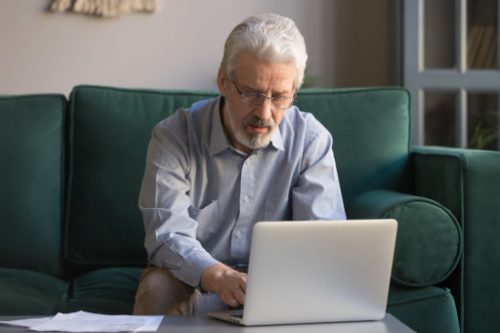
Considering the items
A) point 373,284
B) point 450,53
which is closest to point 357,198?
point 373,284

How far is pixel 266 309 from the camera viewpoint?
1.48 meters

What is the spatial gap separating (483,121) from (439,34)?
1.34 ft

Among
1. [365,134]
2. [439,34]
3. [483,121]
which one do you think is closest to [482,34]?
[439,34]

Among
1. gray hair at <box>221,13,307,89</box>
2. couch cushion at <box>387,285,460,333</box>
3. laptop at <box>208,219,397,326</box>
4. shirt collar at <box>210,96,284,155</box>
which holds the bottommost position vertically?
couch cushion at <box>387,285,460,333</box>

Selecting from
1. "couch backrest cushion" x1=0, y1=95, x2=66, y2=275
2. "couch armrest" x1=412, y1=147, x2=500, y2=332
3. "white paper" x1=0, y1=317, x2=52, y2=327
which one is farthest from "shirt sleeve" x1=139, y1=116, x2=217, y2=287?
"couch armrest" x1=412, y1=147, x2=500, y2=332

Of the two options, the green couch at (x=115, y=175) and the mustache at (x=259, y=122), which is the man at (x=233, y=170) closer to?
the mustache at (x=259, y=122)

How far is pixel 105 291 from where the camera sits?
7.53ft

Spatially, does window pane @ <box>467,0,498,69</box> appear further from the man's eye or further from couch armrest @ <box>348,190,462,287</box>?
the man's eye

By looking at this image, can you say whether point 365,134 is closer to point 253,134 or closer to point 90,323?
point 253,134

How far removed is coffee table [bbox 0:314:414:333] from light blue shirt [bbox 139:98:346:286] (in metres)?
0.54

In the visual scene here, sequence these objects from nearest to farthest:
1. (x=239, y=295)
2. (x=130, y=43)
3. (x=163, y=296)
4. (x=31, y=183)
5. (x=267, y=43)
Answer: (x=239, y=295) → (x=163, y=296) → (x=267, y=43) → (x=31, y=183) → (x=130, y=43)

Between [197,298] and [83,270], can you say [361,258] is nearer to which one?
[197,298]

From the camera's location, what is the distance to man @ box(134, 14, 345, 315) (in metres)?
1.89

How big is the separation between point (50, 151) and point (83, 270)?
356mm
